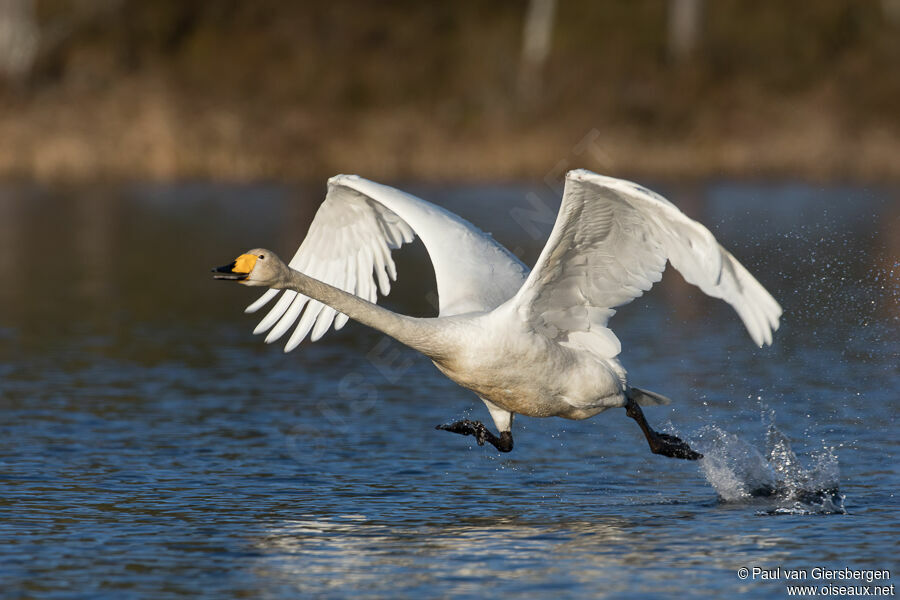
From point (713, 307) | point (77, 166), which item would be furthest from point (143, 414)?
point (77, 166)

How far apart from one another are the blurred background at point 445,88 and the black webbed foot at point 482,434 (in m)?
22.1

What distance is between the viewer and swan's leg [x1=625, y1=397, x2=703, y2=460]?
10352 millimetres

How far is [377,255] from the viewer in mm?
11633

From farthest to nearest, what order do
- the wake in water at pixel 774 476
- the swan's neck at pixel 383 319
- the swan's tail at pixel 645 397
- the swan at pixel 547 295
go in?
the swan's tail at pixel 645 397 → the wake in water at pixel 774 476 → the swan's neck at pixel 383 319 → the swan at pixel 547 295

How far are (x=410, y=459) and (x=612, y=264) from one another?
2.51m

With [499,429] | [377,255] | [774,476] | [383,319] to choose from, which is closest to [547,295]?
[383,319]

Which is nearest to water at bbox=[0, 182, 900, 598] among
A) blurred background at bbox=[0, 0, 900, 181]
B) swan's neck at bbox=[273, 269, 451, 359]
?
swan's neck at bbox=[273, 269, 451, 359]

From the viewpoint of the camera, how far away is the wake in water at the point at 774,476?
31.7 ft

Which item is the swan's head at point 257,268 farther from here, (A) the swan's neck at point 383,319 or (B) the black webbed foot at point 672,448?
(B) the black webbed foot at point 672,448

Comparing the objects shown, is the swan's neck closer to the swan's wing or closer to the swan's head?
the swan's head

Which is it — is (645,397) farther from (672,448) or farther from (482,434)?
(482,434)

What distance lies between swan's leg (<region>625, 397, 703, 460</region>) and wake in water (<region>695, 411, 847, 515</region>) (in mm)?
173

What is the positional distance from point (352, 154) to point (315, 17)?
36.3 feet

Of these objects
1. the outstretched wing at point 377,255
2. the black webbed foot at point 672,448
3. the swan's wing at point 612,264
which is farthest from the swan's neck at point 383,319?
the black webbed foot at point 672,448
